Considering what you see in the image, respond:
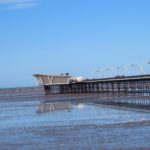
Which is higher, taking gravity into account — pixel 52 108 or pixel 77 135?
pixel 77 135

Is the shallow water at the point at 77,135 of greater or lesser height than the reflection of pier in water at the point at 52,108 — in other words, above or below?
above

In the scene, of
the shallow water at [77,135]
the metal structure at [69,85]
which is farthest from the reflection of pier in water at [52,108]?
the metal structure at [69,85]

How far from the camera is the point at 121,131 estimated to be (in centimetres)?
2031

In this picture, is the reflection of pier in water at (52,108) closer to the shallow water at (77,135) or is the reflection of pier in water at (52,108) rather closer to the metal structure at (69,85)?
the shallow water at (77,135)

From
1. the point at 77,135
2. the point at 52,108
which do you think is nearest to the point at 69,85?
the point at 52,108

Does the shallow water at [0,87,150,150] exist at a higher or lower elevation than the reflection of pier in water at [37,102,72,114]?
higher

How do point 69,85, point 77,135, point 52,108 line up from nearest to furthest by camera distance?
point 77,135 < point 52,108 < point 69,85

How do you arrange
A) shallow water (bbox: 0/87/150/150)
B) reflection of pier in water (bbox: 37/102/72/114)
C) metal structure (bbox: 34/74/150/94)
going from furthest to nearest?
1. metal structure (bbox: 34/74/150/94)
2. reflection of pier in water (bbox: 37/102/72/114)
3. shallow water (bbox: 0/87/150/150)

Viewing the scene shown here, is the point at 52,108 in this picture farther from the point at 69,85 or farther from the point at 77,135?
the point at 69,85

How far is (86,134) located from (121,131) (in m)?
1.45

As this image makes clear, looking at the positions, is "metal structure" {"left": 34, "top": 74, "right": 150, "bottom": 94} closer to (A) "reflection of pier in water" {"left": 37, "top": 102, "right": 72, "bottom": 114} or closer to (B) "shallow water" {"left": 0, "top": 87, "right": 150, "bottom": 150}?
(A) "reflection of pier in water" {"left": 37, "top": 102, "right": 72, "bottom": 114}

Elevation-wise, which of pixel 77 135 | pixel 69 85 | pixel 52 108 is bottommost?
pixel 52 108

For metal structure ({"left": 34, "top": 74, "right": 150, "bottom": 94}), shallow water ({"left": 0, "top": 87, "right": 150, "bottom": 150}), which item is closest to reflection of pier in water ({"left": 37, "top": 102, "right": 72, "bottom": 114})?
shallow water ({"left": 0, "top": 87, "right": 150, "bottom": 150})

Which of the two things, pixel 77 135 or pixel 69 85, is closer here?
pixel 77 135
